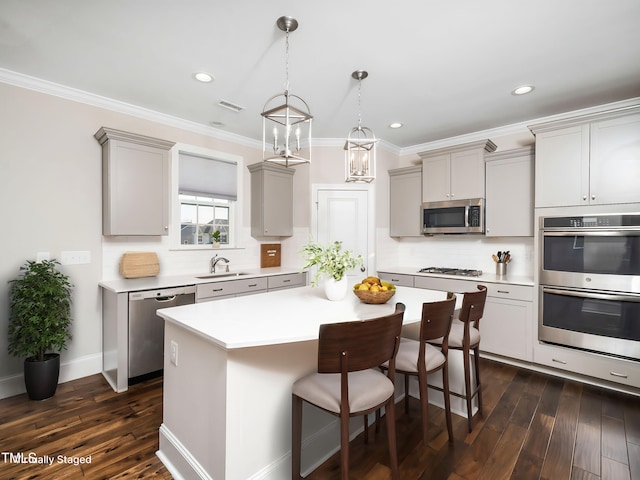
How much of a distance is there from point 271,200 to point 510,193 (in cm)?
302

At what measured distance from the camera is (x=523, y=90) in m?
3.05

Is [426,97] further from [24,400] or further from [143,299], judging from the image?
[24,400]

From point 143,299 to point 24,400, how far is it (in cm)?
122

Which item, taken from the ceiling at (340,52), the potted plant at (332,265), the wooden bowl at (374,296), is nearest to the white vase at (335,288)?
the potted plant at (332,265)

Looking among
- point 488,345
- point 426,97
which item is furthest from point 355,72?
point 488,345

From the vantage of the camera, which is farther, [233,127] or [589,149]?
[233,127]

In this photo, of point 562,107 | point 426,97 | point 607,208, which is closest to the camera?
point 607,208

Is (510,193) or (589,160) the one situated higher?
(589,160)

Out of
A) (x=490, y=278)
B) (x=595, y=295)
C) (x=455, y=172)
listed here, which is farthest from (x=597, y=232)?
(x=455, y=172)

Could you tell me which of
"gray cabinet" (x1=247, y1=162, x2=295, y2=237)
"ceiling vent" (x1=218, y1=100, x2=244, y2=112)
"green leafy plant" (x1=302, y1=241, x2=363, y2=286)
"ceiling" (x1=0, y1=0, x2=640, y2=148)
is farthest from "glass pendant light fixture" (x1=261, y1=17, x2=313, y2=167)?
"gray cabinet" (x1=247, y1=162, x2=295, y2=237)

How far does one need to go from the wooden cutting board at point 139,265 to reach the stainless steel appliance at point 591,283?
4104mm

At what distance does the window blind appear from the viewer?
396 cm

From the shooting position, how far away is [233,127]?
13.5 ft

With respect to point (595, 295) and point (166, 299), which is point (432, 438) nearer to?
point (595, 295)
